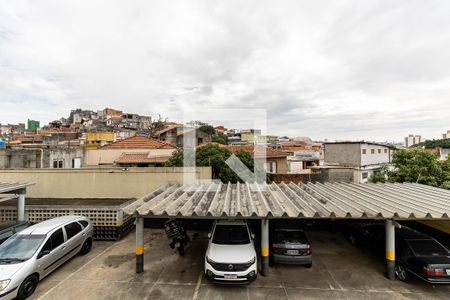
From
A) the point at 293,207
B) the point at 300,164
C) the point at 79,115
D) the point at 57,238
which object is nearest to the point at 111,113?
the point at 79,115

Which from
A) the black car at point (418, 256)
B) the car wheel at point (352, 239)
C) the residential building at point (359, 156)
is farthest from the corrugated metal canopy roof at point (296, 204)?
the residential building at point (359, 156)

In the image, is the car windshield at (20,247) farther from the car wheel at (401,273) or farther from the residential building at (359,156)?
the residential building at (359,156)

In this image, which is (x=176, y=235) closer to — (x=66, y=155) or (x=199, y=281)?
(x=199, y=281)

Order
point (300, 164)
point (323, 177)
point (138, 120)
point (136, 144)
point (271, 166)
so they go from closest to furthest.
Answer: point (323, 177) < point (136, 144) < point (271, 166) < point (300, 164) < point (138, 120)

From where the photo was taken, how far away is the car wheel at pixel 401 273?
6.44m

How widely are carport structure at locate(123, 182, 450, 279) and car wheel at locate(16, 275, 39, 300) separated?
2523mm

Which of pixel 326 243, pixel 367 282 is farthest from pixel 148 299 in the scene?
pixel 326 243

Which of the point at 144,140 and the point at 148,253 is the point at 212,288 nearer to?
the point at 148,253

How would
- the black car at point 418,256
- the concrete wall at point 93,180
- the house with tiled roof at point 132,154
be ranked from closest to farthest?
the black car at point 418,256 < the concrete wall at point 93,180 < the house with tiled roof at point 132,154

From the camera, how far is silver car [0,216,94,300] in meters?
5.58

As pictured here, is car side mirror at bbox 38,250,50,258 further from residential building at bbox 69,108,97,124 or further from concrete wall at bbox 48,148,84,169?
residential building at bbox 69,108,97,124

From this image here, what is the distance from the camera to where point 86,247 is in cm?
844

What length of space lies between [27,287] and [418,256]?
33.4ft

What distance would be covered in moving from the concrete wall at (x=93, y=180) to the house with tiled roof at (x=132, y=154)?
24.8 ft
